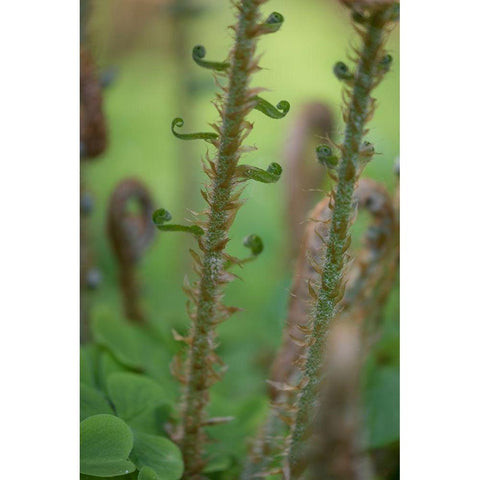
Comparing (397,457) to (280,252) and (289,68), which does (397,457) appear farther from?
(289,68)

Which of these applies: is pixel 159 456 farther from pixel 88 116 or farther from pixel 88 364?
pixel 88 116

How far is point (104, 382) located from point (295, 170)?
349 mm

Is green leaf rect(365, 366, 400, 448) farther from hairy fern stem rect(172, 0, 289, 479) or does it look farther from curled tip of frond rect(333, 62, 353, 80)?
curled tip of frond rect(333, 62, 353, 80)

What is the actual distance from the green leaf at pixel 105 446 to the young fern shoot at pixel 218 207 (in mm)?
37

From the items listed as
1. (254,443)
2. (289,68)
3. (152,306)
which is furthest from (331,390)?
(289,68)

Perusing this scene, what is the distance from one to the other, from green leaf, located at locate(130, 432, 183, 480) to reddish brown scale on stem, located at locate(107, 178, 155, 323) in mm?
199

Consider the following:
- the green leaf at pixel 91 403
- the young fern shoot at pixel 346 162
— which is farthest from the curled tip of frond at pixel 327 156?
the green leaf at pixel 91 403

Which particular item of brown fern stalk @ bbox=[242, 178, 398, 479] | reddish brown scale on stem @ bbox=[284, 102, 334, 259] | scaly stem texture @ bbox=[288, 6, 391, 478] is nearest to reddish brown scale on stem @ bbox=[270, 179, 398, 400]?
brown fern stalk @ bbox=[242, 178, 398, 479]

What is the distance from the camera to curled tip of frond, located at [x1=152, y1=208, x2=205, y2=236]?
37 centimetres

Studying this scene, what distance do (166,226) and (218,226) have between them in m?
0.03

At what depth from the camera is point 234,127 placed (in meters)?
0.34

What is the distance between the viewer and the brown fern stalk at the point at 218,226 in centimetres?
33

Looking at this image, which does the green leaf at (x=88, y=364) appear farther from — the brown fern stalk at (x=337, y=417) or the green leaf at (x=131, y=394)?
the brown fern stalk at (x=337, y=417)

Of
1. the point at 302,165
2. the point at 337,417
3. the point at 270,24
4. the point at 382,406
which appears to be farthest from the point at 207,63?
the point at 302,165
